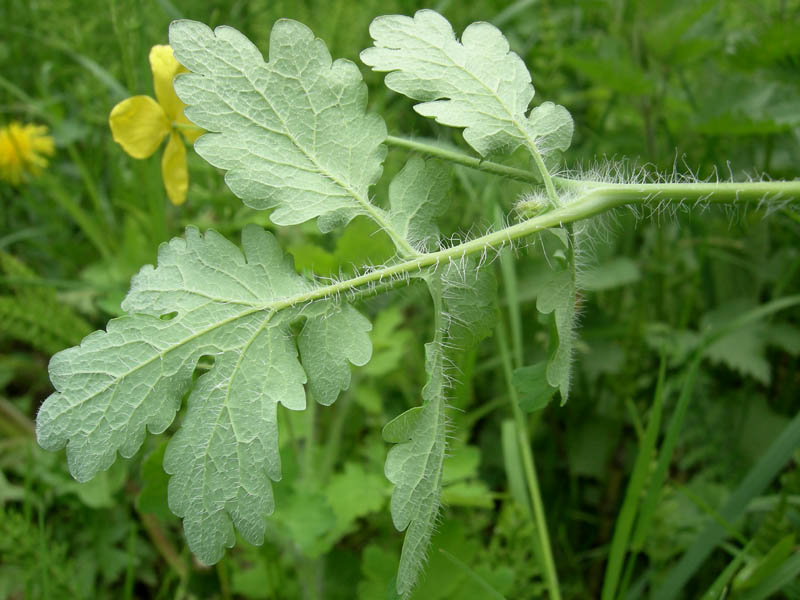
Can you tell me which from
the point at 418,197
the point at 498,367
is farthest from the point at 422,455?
the point at 498,367

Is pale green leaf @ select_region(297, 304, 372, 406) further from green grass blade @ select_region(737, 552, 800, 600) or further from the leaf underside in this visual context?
green grass blade @ select_region(737, 552, 800, 600)

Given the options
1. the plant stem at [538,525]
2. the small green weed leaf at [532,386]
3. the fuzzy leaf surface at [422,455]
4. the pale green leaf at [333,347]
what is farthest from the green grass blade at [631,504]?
the pale green leaf at [333,347]

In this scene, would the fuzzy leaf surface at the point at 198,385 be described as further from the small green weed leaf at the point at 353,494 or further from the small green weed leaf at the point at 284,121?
the small green weed leaf at the point at 353,494

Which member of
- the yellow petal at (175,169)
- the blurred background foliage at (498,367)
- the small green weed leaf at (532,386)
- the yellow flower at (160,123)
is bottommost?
the blurred background foliage at (498,367)

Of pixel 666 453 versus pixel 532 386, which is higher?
pixel 532 386

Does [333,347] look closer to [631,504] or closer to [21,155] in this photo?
[631,504]
